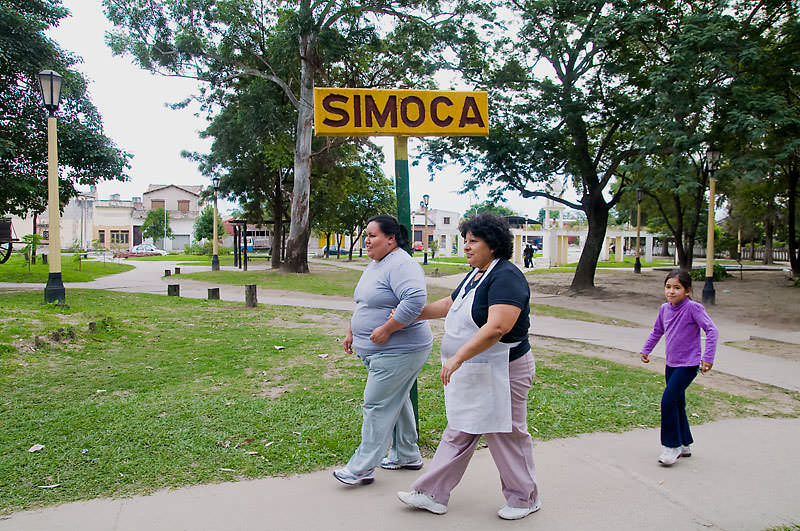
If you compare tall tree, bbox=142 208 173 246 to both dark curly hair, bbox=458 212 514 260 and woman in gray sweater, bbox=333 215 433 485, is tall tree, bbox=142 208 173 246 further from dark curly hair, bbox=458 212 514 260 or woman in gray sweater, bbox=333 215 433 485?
Result: dark curly hair, bbox=458 212 514 260

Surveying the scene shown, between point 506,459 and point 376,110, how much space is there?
8.61 feet

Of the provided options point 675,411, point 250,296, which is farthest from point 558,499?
point 250,296

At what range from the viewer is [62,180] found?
17000 mm

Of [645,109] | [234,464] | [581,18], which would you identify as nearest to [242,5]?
[581,18]

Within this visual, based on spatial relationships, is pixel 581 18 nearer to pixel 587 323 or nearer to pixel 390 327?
pixel 587 323

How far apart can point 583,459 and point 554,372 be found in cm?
299

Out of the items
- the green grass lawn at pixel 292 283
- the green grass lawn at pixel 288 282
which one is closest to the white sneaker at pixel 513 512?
the green grass lawn at pixel 292 283

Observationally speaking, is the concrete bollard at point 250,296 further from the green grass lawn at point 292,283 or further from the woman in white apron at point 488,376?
the woman in white apron at point 488,376

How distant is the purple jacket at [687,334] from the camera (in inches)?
171

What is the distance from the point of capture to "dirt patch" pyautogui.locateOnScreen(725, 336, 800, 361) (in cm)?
927

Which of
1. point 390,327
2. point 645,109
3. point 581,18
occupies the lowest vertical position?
point 390,327

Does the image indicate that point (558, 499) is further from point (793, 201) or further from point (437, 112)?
point (793, 201)

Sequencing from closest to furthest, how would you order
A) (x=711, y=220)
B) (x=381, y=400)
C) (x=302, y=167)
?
(x=381, y=400)
(x=711, y=220)
(x=302, y=167)

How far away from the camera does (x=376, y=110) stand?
444cm
